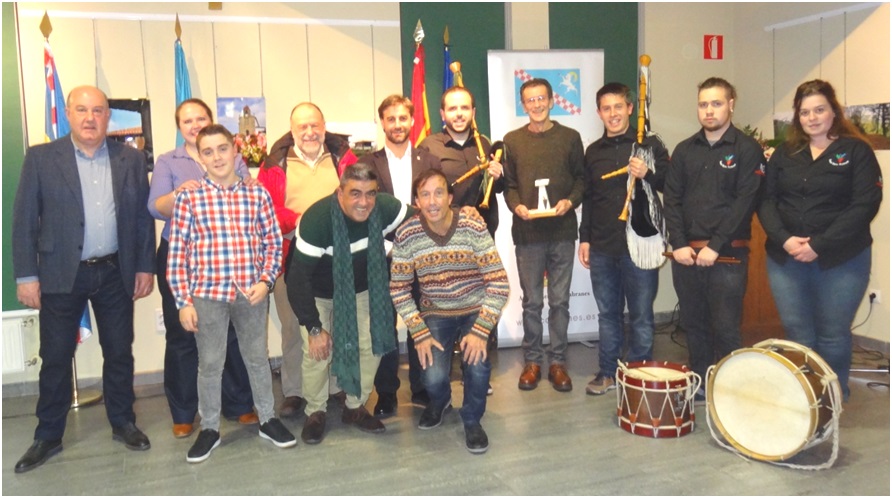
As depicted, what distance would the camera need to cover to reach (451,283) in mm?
3459

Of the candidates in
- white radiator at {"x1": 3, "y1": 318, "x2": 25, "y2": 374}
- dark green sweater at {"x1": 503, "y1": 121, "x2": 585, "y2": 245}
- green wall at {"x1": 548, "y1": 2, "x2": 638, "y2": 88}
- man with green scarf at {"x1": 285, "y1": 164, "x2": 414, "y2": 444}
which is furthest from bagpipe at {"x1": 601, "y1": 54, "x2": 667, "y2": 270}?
white radiator at {"x1": 3, "y1": 318, "x2": 25, "y2": 374}

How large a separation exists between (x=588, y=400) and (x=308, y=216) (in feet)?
5.97

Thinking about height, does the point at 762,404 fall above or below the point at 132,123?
below

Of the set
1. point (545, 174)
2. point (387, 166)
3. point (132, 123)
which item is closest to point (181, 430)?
point (387, 166)

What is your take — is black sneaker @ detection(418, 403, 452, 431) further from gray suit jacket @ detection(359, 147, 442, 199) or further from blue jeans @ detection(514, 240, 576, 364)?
gray suit jacket @ detection(359, 147, 442, 199)

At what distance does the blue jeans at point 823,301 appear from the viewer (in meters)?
3.50

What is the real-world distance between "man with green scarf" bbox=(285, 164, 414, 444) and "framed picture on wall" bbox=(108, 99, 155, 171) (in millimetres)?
1700

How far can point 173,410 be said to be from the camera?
12.2 feet

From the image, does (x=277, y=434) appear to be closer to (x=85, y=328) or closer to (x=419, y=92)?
(x=85, y=328)

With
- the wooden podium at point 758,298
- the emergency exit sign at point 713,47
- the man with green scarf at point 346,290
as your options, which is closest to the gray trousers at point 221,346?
the man with green scarf at point 346,290

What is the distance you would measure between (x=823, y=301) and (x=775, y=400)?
2.43 feet

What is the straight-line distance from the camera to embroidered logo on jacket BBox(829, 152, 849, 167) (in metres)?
3.43

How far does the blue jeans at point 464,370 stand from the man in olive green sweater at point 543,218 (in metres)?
0.76

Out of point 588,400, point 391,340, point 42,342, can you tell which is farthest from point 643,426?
point 42,342
